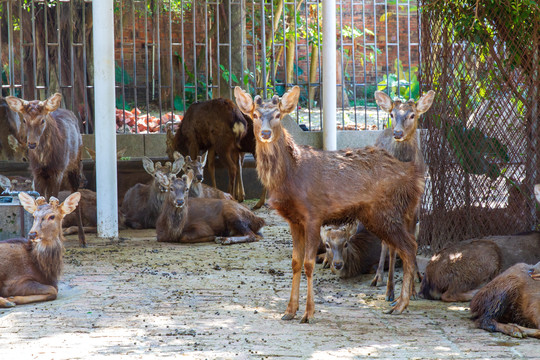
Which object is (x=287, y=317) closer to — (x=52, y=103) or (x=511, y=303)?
(x=511, y=303)

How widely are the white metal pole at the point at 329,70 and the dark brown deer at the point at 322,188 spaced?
4575mm

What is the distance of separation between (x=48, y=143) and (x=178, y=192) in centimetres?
187

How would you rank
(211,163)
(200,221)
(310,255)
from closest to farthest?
(310,255), (200,221), (211,163)

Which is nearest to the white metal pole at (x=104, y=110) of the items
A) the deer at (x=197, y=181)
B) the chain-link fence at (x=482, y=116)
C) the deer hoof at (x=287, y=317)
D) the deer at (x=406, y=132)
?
the deer at (x=197, y=181)

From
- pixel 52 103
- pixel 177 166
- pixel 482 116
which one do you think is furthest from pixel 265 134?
pixel 177 166

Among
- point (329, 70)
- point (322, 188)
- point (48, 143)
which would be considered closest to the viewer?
point (322, 188)

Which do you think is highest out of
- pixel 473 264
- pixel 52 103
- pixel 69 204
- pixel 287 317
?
pixel 52 103

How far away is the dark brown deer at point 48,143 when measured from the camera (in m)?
9.23

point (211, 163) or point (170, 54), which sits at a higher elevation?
point (170, 54)

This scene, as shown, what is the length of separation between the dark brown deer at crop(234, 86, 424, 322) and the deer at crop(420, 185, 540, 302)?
1.40 ft

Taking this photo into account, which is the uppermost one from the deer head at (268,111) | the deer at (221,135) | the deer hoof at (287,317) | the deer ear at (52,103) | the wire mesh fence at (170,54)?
the wire mesh fence at (170,54)

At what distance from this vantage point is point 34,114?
30.3 feet

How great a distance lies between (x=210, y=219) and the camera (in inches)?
425

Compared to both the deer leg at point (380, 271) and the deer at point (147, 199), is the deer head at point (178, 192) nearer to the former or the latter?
the deer at point (147, 199)
